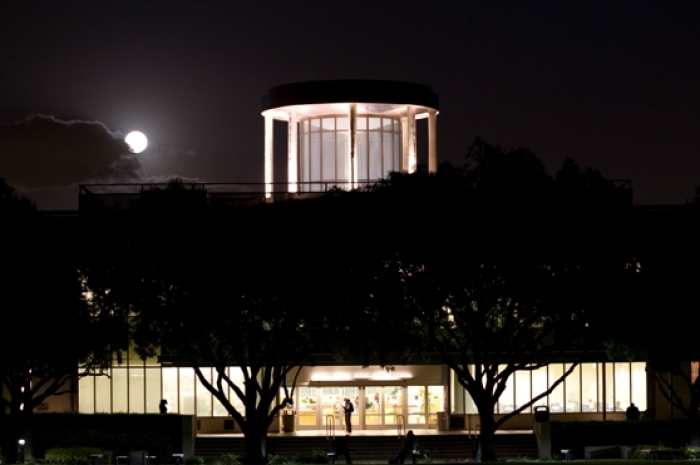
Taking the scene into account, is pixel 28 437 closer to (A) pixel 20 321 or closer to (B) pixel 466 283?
(A) pixel 20 321

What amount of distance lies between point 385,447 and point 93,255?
625 inches

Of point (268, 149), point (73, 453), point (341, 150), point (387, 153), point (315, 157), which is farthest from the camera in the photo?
point (268, 149)

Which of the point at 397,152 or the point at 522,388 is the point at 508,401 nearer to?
the point at 522,388

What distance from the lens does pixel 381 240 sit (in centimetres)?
4853

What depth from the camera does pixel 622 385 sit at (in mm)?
65062

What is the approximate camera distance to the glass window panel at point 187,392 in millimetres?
64562

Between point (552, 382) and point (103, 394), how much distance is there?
19419 millimetres

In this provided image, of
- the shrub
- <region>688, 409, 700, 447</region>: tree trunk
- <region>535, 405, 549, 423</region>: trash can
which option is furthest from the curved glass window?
<region>688, 409, 700, 447</region>: tree trunk

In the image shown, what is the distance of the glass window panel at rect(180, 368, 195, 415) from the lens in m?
64.6

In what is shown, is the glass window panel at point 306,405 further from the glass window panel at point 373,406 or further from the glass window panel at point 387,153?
the glass window panel at point 387,153

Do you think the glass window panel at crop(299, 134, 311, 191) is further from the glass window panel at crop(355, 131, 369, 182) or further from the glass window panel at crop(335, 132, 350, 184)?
the glass window panel at crop(355, 131, 369, 182)

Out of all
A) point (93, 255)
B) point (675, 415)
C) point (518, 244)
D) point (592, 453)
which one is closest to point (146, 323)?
point (93, 255)

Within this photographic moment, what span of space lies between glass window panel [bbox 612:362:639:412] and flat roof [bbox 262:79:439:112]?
14.6m

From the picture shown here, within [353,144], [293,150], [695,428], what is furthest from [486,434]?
[293,150]
